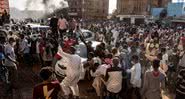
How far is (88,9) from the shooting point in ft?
316

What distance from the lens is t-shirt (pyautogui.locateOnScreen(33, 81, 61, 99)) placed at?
5098mm

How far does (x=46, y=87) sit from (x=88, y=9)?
91864 millimetres

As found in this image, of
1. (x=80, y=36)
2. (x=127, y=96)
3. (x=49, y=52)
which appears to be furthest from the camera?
(x=80, y=36)

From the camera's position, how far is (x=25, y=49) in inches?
548

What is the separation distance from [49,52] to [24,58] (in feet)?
8.24

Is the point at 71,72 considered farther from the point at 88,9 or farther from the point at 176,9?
the point at 88,9

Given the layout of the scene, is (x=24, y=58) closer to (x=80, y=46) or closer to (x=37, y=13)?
(x=80, y=46)

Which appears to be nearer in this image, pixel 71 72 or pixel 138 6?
pixel 71 72

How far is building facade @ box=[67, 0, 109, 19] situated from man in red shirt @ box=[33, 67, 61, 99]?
85203 millimetres

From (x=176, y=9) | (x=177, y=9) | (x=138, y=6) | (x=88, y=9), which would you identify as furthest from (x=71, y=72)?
(x=88, y=9)

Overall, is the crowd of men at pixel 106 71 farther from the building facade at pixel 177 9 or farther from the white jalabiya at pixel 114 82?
the building facade at pixel 177 9

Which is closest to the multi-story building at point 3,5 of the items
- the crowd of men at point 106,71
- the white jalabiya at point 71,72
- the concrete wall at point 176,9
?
the crowd of men at point 106,71

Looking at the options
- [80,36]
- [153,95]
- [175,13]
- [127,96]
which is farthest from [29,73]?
[175,13]

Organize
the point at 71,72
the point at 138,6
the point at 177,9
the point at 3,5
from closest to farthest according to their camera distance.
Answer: the point at 71,72, the point at 3,5, the point at 177,9, the point at 138,6
